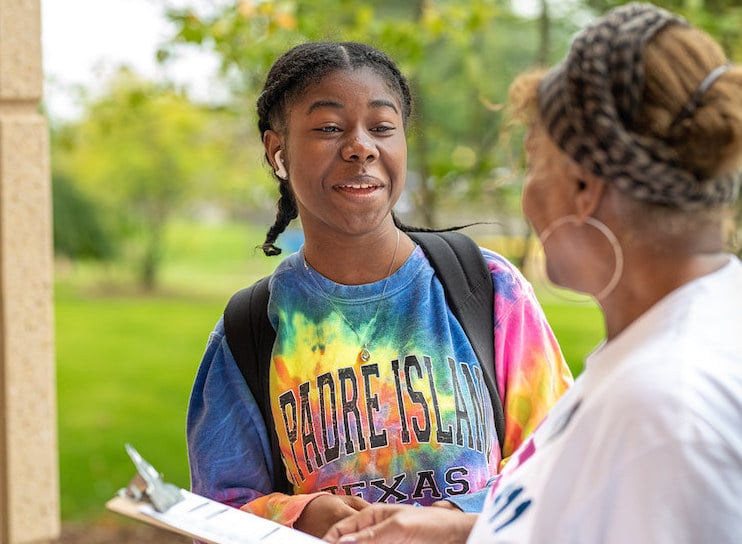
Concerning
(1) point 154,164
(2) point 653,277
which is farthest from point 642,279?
(1) point 154,164

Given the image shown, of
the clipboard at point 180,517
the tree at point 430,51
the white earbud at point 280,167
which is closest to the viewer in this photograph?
the clipboard at point 180,517

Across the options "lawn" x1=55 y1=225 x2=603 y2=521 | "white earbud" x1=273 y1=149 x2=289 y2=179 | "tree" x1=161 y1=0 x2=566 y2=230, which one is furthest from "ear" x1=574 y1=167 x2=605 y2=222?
"lawn" x1=55 y1=225 x2=603 y2=521

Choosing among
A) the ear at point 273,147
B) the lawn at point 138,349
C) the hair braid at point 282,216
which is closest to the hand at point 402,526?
the hair braid at point 282,216

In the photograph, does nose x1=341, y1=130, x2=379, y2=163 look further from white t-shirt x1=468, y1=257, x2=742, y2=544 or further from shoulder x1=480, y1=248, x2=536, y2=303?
white t-shirt x1=468, y1=257, x2=742, y2=544

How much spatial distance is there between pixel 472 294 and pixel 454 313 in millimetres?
56

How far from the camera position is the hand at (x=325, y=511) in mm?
1969

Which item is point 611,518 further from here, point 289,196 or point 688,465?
point 289,196

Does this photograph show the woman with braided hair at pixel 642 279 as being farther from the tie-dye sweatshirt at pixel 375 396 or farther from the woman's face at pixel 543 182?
the tie-dye sweatshirt at pixel 375 396

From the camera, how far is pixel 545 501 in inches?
54.6

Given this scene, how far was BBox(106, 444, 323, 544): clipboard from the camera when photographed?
1672 mm

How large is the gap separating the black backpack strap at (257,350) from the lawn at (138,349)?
420 centimetres

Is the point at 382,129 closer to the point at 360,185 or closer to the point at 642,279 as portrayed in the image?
the point at 360,185

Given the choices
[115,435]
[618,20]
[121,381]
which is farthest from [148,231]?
[618,20]

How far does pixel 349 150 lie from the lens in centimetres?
209
